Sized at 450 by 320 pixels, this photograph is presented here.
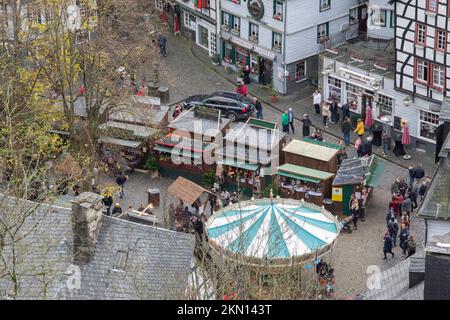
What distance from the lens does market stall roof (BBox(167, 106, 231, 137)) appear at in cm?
5781

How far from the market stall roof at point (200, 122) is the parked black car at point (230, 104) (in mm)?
3382

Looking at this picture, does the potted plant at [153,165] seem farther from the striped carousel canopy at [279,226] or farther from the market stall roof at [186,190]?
the striped carousel canopy at [279,226]

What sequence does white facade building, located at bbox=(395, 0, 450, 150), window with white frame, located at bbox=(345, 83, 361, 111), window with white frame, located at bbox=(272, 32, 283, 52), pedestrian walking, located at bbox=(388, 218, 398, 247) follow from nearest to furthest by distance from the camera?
1. pedestrian walking, located at bbox=(388, 218, 398, 247)
2. white facade building, located at bbox=(395, 0, 450, 150)
3. window with white frame, located at bbox=(345, 83, 361, 111)
4. window with white frame, located at bbox=(272, 32, 283, 52)

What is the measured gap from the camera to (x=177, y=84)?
6888 centimetres

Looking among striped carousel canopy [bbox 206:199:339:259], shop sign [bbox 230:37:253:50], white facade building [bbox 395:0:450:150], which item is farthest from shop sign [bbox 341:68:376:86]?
striped carousel canopy [bbox 206:199:339:259]

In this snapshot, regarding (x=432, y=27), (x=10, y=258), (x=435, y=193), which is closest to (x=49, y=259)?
(x=10, y=258)

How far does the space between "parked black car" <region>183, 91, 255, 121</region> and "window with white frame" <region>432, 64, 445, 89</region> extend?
10078 mm

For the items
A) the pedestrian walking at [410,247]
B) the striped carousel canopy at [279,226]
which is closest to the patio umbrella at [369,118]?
the striped carousel canopy at [279,226]

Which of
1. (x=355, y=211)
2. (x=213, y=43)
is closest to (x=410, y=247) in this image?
(x=355, y=211)

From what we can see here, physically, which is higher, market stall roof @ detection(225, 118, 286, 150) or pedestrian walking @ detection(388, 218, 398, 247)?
market stall roof @ detection(225, 118, 286, 150)

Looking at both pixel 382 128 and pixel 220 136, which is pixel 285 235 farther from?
pixel 382 128

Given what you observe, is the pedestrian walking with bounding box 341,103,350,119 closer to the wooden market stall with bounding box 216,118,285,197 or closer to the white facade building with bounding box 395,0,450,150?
the white facade building with bounding box 395,0,450,150

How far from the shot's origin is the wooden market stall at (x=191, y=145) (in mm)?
56969
